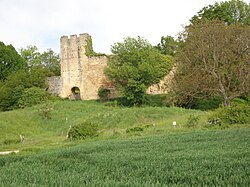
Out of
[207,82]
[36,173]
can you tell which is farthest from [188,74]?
[36,173]

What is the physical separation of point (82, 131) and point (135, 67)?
18.6 m

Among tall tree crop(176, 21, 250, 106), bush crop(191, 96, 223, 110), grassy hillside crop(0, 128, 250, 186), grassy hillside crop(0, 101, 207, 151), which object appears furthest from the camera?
bush crop(191, 96, 223, 110)

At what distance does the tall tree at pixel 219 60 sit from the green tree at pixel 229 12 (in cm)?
1290

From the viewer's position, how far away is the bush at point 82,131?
22.4 m

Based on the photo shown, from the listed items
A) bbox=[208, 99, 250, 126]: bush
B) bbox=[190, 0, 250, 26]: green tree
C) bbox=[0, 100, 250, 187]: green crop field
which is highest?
bbox=[190, 0, 250, 26]: green tree

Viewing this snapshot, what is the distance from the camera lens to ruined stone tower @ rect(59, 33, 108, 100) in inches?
1842

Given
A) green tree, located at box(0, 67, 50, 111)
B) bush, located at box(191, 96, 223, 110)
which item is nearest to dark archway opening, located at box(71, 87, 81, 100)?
green tree, located at box(0, 67, 50, 111)

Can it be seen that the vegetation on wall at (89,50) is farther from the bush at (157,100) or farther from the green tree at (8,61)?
the green tree at (8,61)

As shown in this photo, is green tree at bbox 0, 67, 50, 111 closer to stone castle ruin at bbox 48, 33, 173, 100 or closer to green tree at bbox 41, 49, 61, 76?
stone castle ruin at bbox 48, 33, 173, 100

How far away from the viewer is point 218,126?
878 inches

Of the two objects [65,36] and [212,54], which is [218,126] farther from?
[65,36]

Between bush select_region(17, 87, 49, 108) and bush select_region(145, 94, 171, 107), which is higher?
bush select_region(17, 87, 49, 108)

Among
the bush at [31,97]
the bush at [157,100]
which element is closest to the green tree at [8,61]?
the bush at [31,97]

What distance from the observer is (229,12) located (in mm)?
46281
